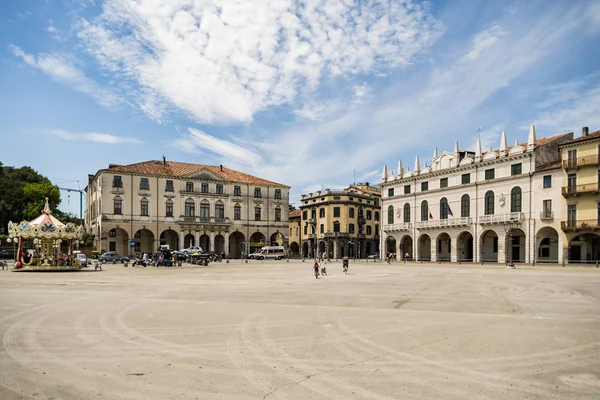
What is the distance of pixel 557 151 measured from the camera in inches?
2073

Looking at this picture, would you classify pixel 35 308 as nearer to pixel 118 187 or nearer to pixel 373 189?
pixel 118 187

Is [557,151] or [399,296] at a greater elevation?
[557,151]

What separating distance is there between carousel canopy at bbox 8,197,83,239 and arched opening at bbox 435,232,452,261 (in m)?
47.1

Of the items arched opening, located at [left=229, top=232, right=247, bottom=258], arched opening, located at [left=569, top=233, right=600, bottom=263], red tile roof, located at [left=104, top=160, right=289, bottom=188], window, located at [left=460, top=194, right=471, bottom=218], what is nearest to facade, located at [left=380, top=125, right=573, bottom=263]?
window, located at [left=460, top=194, right=471, bottom=218]

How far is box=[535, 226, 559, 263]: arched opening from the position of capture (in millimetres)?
49478

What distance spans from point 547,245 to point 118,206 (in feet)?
184

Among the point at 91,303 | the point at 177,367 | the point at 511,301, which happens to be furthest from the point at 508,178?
the point at 177,367

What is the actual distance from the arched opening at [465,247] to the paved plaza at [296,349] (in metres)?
44.2

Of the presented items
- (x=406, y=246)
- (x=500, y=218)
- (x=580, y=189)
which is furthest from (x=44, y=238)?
(x=406, y=246)

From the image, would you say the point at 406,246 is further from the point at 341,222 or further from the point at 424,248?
the point at 341,222

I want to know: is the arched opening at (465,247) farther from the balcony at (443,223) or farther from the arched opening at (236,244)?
the arched opening at (236,244)

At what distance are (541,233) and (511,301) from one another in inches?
1514

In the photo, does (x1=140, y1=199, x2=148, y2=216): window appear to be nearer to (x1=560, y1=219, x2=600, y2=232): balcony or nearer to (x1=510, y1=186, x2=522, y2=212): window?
(x1=510, y1=186, x2=522, y2=212): window

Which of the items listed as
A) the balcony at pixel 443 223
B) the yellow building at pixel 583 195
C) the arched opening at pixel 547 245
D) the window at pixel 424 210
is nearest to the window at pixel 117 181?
the balcony at pixel 443 223
